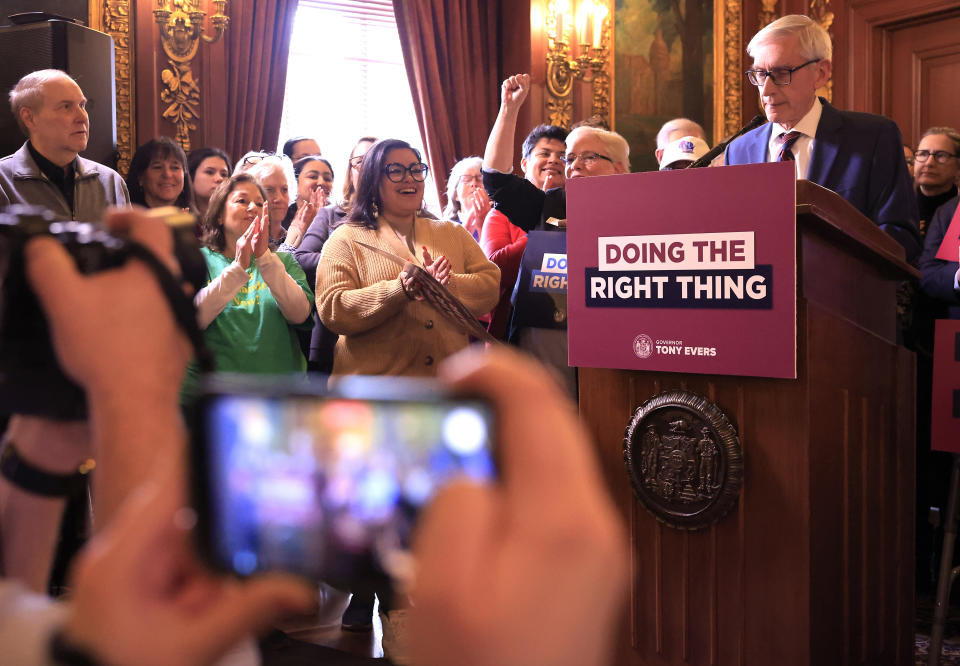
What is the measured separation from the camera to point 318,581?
0.48 meters

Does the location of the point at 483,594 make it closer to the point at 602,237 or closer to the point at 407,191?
the point at 602,237

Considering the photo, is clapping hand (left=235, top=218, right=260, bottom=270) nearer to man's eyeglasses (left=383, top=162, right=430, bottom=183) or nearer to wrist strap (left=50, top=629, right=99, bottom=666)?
man's eyeglasses (left=383, top=162, right=430, bottom=183)

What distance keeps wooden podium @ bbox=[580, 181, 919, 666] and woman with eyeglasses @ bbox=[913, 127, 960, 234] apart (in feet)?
6.95

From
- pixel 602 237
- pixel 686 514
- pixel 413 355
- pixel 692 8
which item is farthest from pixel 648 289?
pixel 692 8

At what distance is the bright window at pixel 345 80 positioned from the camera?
248 inches

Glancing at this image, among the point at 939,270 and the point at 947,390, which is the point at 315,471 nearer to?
the point at 947,390

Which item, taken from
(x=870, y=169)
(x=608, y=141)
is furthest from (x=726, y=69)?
(x=870, y=169)

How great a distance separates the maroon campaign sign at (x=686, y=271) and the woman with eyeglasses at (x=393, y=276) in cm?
79

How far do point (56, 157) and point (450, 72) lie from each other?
3.82 meters

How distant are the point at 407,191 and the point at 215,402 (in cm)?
242

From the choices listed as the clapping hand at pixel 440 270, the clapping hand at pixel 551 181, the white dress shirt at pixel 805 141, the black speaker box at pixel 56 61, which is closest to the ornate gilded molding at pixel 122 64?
the black speaker box at pixel 56 61

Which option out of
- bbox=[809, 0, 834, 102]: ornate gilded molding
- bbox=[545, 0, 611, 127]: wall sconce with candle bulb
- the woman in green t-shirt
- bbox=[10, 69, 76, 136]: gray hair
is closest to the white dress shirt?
the woman in green t-shirt

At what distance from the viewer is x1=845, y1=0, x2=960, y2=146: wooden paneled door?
6.40 m

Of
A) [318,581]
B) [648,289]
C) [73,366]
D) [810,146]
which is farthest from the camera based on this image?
[810,146]
